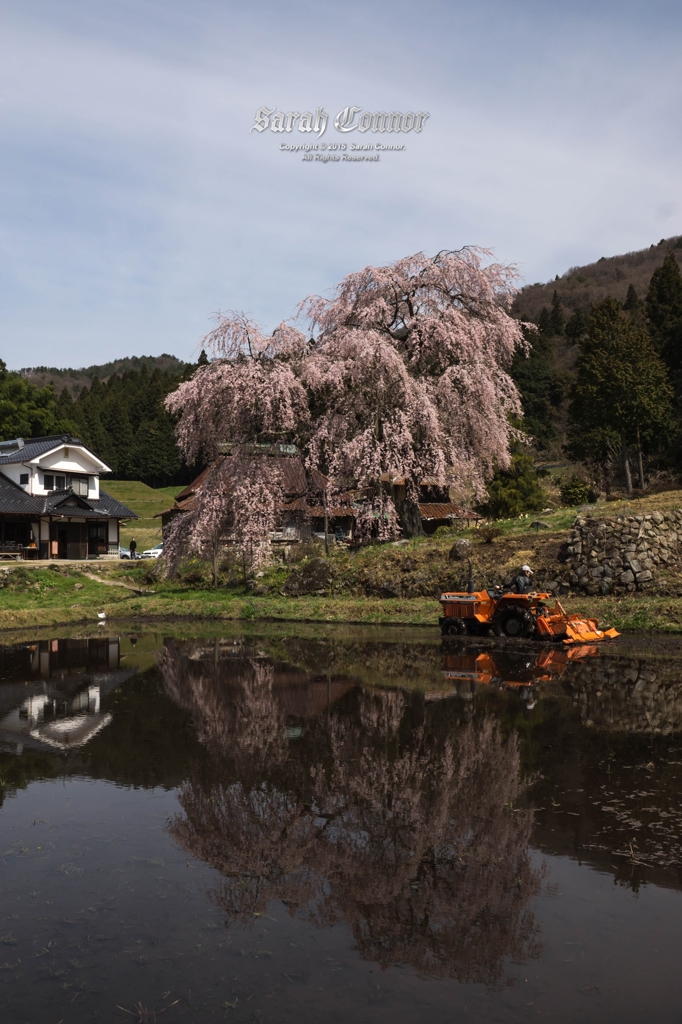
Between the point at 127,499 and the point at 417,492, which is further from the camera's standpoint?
the point at 127,499

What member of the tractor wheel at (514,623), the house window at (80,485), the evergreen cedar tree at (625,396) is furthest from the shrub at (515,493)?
the house window at (80,485)

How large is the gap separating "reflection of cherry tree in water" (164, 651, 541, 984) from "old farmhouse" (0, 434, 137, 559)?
41264 mm

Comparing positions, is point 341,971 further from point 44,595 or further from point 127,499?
point 127,499

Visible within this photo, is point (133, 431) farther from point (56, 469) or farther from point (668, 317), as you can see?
point (668, 317)

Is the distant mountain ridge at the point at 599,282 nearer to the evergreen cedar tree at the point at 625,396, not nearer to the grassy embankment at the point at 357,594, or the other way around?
the evergreen cedar tree at the point at 625,396

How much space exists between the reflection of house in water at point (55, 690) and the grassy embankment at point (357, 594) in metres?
6.27

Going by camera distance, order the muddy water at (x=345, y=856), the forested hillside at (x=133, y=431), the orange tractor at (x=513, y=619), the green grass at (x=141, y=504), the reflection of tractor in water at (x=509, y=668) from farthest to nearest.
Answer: the forested hillside at (x=133, y=431), the green grass at (x=141, y=504), the orange tractor at (x=513, y=619), the reflection of tractor in water at (x=509, y=668), the muddy water at (x=345, y=856)

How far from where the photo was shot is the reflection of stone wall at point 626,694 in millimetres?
12070

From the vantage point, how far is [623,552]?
23.9m

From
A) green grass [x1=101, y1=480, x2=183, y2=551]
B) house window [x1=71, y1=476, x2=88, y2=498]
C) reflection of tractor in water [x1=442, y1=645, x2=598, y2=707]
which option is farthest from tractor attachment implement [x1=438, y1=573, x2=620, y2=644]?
green grass [x1=101, y1=480, x2=183, y2=551]

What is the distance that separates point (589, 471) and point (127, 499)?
198 ft

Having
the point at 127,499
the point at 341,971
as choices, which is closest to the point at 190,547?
the point at 341,971

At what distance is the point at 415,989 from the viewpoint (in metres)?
5.27

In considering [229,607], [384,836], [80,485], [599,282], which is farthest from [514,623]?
[599,282]
